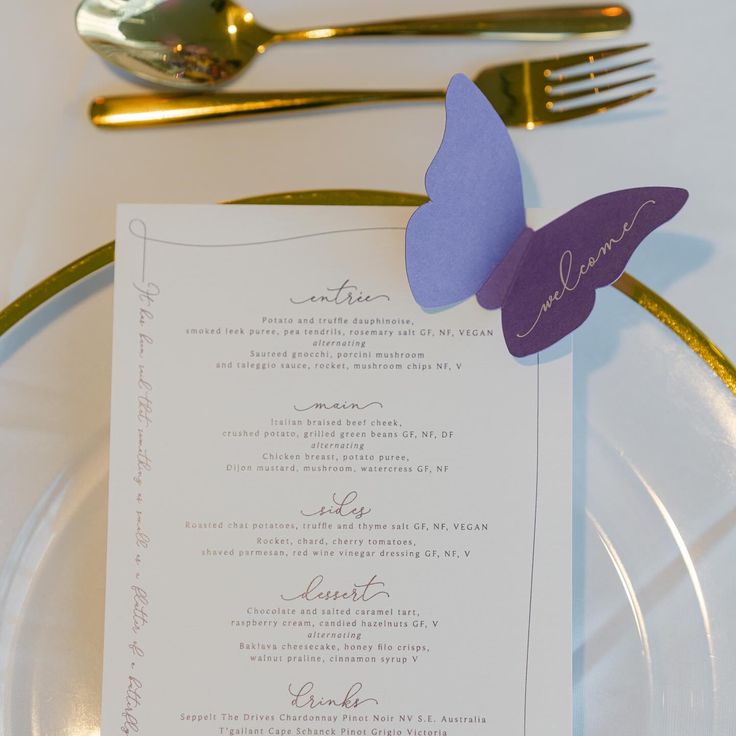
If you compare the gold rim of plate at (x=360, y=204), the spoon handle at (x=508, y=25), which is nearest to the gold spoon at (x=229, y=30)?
the spoon handle at (x=508, y=25)

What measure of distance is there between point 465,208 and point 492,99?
0.11m

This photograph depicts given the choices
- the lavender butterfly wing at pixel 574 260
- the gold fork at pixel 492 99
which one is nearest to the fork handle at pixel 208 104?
the gold fork at pixel 492 99

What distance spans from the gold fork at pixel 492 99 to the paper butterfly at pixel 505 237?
76 millimetres

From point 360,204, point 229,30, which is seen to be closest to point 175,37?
point 229,30

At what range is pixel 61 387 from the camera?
0.45 m

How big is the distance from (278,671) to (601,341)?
25 cm

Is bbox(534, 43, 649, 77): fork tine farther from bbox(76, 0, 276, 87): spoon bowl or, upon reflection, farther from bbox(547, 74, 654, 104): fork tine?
bbox(76, 0, 276, 87): spoon bowl

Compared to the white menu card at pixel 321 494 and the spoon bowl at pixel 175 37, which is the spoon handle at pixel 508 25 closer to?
the spoon bowl at pixel 175 37

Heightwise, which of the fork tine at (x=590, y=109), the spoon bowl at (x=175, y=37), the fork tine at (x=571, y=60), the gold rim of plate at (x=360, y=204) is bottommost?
the gold rim of plate at (x=360, y=204)

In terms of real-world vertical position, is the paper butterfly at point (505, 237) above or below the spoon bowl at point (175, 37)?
below

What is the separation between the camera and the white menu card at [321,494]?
421mm

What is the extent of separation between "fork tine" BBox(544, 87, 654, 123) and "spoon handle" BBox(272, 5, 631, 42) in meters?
0.04

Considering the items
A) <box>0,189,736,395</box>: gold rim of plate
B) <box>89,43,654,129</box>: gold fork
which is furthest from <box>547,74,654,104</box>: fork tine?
<box>0,189,736,395</box>: gold rim of plate

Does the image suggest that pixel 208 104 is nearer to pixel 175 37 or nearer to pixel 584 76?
pixel 175 37
